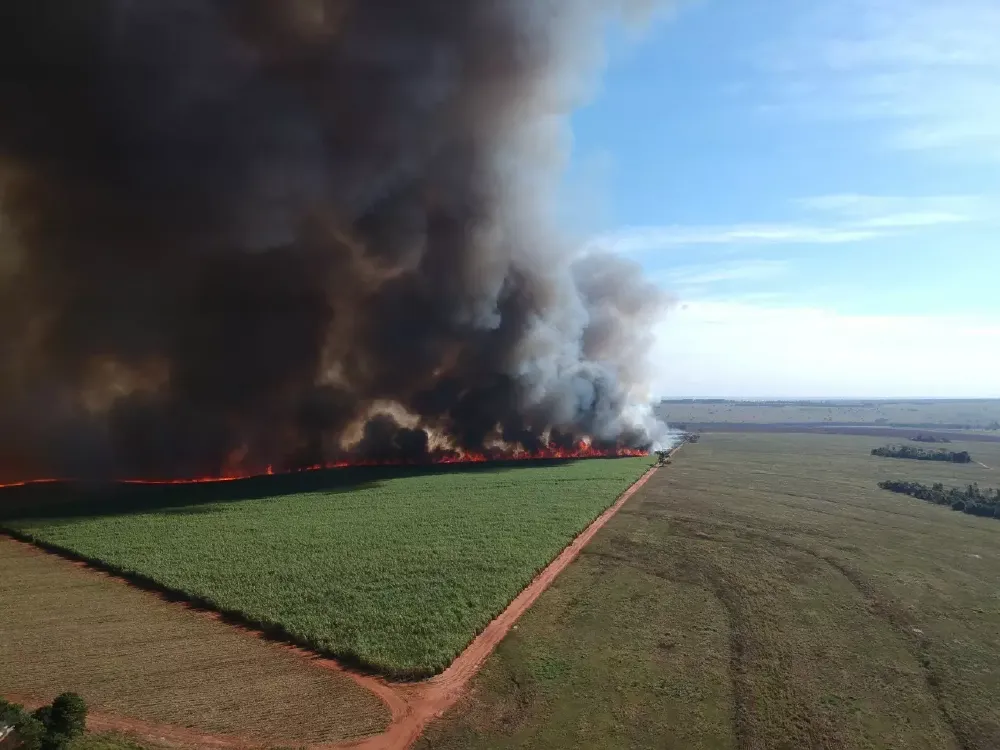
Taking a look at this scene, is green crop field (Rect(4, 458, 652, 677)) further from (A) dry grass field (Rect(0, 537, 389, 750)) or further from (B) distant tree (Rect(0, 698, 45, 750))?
(B) distant tree (Rect(0, 698, 45, 750))

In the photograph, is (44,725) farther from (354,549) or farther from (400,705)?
(354,549)

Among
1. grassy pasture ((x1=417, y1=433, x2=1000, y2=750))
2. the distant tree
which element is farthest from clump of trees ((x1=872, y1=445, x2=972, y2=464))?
the distant tree

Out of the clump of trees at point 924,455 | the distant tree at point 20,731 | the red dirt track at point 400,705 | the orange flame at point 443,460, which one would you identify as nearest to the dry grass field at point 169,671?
the red dirt track at point 400,705

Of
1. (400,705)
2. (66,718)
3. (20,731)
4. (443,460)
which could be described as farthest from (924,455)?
(20,731)

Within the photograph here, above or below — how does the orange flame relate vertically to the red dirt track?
above

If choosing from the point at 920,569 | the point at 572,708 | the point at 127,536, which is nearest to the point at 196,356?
the point at 127,536

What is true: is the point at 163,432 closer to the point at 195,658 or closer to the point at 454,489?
the point at 454,489
